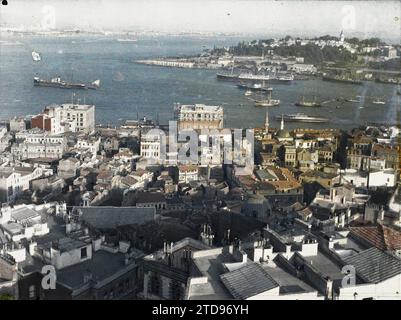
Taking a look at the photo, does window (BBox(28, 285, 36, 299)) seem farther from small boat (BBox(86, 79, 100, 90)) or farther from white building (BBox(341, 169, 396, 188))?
small boat (BBox(86, 79, 100, 90))

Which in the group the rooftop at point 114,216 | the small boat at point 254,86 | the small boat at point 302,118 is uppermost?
the rooftop at point 114,216

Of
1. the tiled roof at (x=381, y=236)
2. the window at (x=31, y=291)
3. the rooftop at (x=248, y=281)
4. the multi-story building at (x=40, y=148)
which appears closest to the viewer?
the rooftop at (x=248, y=281)

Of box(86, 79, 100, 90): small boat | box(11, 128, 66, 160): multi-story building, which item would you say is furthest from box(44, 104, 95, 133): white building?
box(86, 79, 100, 90): small boat

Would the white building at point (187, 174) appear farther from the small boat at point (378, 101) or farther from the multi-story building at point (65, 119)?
the small boat at point (378, 101)

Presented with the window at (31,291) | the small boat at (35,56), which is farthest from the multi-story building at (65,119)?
the small boat at (35,56)

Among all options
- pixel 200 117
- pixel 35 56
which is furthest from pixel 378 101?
pixel 35 56

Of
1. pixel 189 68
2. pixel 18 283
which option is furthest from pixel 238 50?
pixel 18 283
